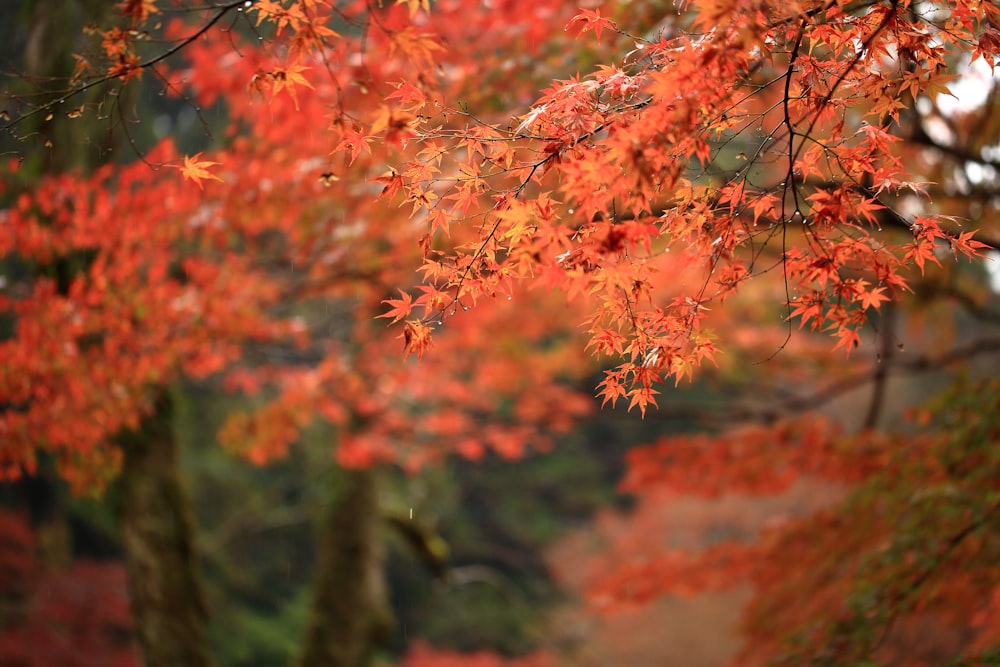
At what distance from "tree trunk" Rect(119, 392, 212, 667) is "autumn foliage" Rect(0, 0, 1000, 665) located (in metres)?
0.60

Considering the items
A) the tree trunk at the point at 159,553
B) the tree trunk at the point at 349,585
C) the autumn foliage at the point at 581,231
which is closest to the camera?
the autumn foliage at the point at 581,231

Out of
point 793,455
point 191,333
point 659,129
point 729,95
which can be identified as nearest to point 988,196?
point 793,455

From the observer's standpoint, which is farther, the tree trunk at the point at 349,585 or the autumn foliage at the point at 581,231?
the tree trunk at the point at 349,585

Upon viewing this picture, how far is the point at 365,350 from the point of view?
758 cm

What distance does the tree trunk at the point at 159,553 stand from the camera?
496 cm

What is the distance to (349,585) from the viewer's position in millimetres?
7105

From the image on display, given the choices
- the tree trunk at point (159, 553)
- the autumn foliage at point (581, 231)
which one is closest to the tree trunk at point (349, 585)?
the autumn foliage at point (581, 231)

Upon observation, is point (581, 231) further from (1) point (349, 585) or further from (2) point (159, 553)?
(1) point (349, 585)

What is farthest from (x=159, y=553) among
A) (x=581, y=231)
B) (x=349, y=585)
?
(x=581, y=231)

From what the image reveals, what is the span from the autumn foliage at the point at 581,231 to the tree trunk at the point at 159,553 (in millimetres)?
595

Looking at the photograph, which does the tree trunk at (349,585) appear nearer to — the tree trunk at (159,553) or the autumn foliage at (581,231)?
the autumn foliage at (581,231)

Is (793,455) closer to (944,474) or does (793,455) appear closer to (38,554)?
(944,474)

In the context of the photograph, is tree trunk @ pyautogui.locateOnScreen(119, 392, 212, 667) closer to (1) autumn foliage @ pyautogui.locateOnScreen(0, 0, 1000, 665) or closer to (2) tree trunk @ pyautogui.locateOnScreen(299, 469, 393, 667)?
(1) autumn foliage @ pyautogui.locateOnScreen(0, 0, 1000, 665)

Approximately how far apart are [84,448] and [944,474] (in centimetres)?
448
